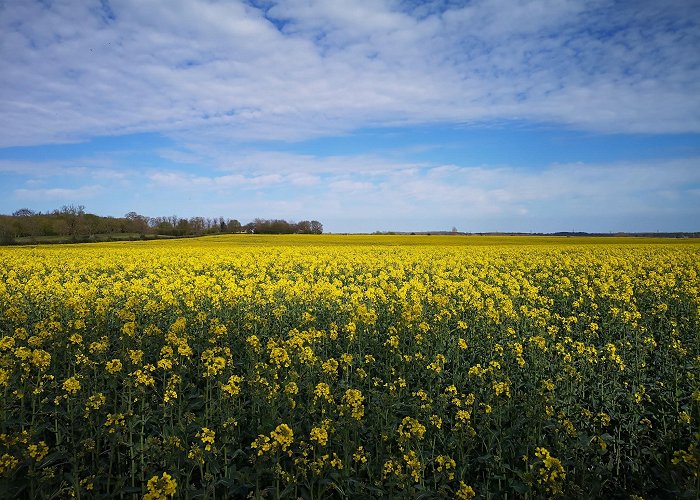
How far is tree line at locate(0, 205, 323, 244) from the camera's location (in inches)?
2830

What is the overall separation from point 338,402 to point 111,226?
92.5m

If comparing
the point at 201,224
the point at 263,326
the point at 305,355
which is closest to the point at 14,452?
the point at 305,355

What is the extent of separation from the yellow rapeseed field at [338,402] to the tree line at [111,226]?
234 feet

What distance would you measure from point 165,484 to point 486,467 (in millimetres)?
3633

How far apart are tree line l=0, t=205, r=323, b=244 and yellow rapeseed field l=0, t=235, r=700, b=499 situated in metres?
71.3

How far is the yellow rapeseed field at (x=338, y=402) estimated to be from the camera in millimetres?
4605

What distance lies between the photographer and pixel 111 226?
86125 mm

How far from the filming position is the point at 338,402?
699 centimetres

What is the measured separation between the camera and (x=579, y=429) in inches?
233

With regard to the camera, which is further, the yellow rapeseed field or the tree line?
the tree line

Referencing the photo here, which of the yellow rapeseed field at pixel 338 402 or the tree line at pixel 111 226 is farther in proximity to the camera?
the tree line at pixel 111 226

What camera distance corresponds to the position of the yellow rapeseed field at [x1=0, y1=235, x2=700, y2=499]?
15.1 feet

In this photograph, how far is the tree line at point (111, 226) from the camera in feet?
236

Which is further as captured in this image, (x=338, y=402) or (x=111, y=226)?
(x=111, y=226)
